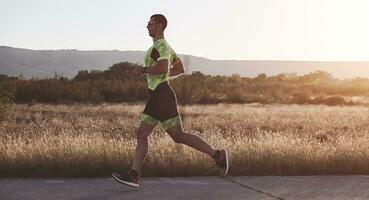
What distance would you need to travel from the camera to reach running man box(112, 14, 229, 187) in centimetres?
638

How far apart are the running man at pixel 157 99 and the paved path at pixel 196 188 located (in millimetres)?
267

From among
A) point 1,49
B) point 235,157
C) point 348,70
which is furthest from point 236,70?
point 235,157

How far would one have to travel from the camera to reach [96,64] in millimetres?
170625

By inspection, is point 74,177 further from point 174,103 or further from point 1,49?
point 1,49

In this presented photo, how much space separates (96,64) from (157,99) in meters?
166

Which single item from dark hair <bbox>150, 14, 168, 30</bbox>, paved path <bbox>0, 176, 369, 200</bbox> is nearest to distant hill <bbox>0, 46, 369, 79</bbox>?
paved path <bbox>0, 176, 369, 200</bbox>

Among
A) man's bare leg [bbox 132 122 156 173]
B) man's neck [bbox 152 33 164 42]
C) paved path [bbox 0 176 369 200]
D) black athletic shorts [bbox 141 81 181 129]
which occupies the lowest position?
paved path [bbox 0 176 369 200]

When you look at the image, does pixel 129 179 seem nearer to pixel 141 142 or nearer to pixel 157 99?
pixel 141 142

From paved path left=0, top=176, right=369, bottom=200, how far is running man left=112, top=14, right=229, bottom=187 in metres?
0.27

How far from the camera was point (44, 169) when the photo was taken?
7.43 metres

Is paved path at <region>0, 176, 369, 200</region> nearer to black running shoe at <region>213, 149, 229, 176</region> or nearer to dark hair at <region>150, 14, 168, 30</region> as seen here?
black running shoe at <region>213, 149, 229, 176</region>

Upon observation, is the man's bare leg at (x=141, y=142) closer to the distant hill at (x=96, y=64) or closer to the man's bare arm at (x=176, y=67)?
the man's bare arm at (x=176, y=67)

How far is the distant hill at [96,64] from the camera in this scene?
526ft

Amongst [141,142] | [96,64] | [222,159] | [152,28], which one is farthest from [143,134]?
[96,64]
